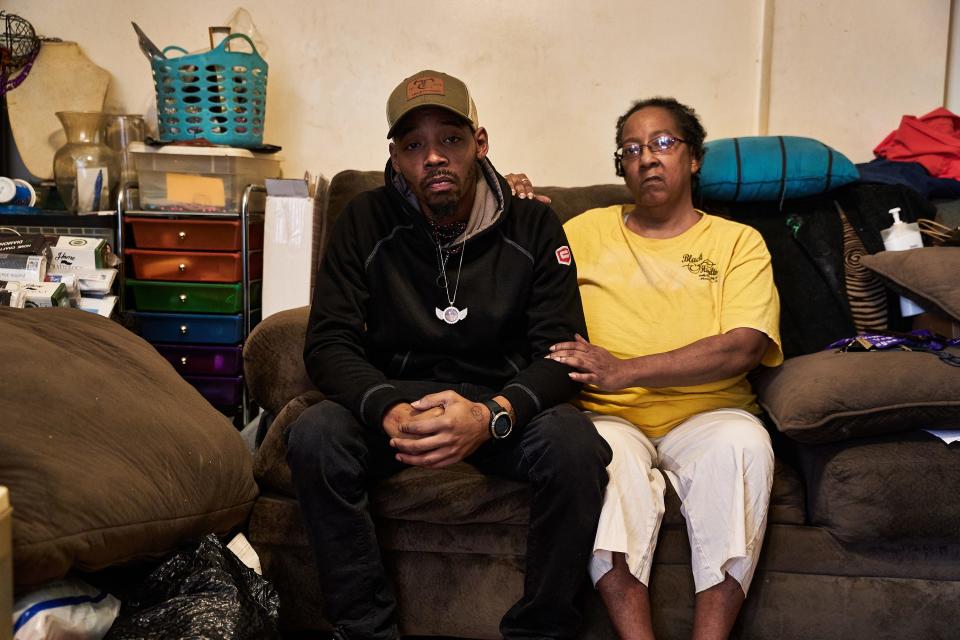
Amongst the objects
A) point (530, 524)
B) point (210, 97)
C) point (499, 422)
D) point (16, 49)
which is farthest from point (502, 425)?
point (16, 49)

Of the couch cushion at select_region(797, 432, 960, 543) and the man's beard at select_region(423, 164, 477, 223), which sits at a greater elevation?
the man's beard at select_region(423, 164, 477, 223)

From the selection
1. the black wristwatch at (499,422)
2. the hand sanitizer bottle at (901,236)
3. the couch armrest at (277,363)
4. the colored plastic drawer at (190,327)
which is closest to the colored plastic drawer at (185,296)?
the colored plastic drawer at (190,327)

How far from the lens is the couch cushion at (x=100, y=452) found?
126 centimetres

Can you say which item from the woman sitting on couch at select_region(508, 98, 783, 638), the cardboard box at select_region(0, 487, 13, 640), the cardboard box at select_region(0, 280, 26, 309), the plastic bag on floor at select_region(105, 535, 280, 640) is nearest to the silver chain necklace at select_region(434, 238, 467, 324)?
the woman sitting on couch at select_region(508, 98, 783, 638)

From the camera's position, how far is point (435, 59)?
2.90m

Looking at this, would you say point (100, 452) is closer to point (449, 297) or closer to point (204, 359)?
point (449, 297)

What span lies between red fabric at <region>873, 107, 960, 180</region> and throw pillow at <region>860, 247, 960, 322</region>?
61 centimetres

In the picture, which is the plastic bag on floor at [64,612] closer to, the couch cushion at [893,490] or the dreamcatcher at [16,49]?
the couch cushion at [893,490]

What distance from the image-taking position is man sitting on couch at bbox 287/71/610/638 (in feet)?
5.16

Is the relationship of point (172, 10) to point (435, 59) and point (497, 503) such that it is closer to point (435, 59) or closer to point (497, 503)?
point (435, 59)

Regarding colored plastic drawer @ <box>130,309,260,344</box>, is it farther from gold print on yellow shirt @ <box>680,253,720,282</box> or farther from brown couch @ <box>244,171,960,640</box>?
gold print on yellow shirt @ <box>680,253,720,282</box>

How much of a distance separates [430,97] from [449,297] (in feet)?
1.45

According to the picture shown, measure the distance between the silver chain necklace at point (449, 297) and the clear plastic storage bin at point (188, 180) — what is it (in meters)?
1.10

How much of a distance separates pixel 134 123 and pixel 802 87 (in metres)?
2.35
